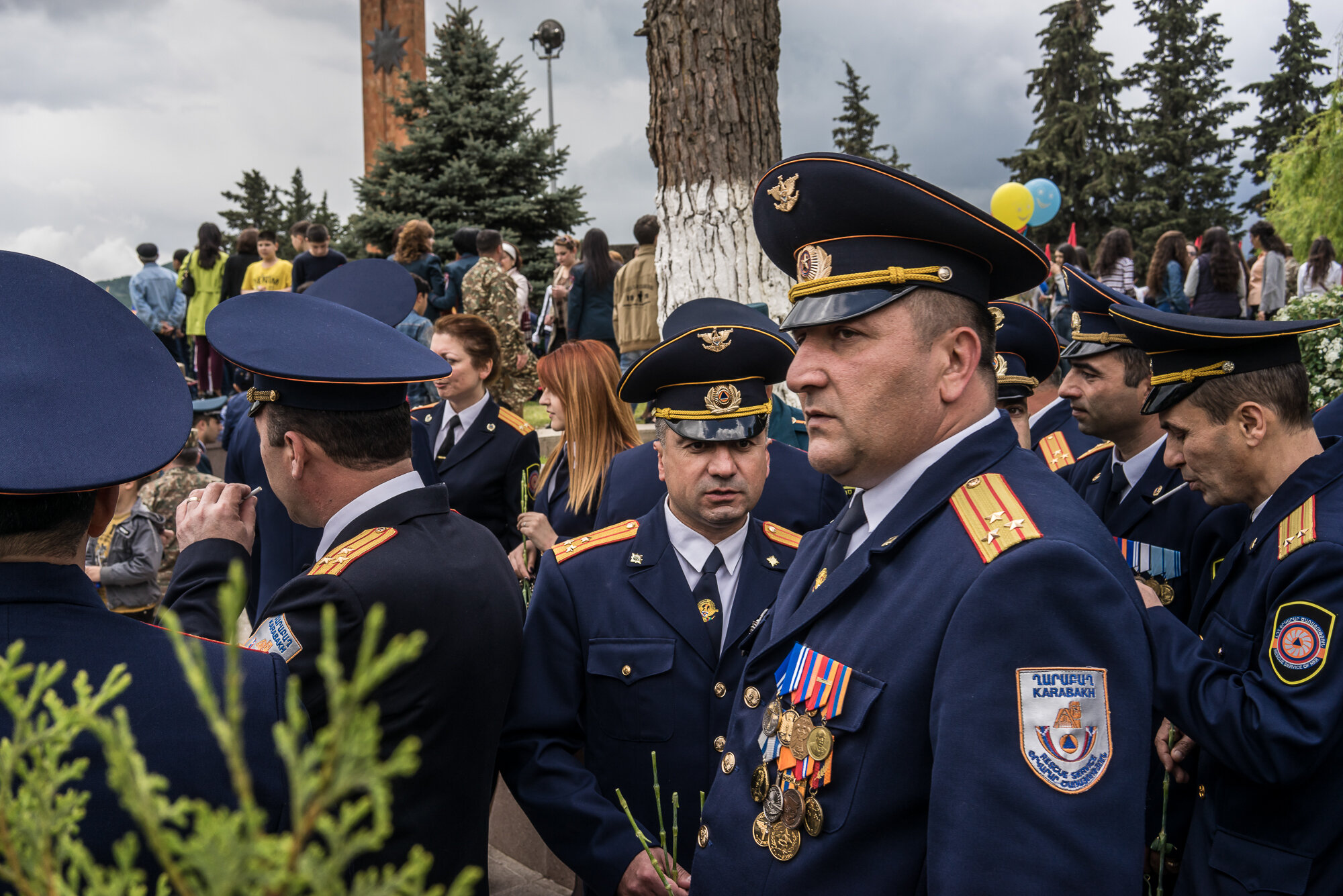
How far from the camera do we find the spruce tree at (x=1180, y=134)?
35875 millimetres

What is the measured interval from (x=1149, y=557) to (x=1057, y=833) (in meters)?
2.09

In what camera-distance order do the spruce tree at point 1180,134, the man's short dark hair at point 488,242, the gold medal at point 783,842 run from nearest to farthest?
the gold medal at point 783,842, the man's short dark hair at point 488,242, the spruce tree at point 1180,134

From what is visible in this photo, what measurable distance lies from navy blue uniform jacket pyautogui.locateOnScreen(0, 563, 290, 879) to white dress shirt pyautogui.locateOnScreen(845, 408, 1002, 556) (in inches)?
44.4

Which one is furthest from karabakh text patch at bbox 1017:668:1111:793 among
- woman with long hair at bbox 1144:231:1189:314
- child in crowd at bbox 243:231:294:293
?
woman with long hair at bbox 1144:231:1189:314

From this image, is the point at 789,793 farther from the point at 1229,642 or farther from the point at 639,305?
the point at 639,305

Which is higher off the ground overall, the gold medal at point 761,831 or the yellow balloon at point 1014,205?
the yellow balloon at point 1014,205

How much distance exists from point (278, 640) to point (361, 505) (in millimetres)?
476

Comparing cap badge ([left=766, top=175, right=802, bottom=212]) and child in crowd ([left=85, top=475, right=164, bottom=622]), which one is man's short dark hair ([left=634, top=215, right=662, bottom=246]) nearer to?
child in crowd ([left=85, top=475, right=164, bottom=622])

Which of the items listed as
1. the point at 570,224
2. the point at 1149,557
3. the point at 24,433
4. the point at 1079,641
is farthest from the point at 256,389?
the point at 570,224

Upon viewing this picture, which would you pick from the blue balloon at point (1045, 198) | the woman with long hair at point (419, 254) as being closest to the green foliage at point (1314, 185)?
the blue balloon at point (1045, 198)

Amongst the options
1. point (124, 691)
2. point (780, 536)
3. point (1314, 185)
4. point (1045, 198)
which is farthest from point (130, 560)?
point (1314, 185)

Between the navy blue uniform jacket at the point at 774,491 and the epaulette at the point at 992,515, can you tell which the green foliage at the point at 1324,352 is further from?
the epaulette at the point at 992,515

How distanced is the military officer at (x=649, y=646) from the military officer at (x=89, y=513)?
1.01m

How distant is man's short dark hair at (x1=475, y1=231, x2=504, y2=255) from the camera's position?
34.0ft
